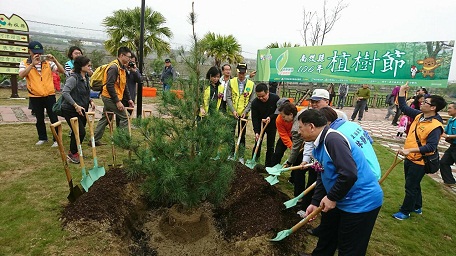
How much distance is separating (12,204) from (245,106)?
3326 millimetres

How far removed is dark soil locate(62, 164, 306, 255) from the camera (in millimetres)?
2555

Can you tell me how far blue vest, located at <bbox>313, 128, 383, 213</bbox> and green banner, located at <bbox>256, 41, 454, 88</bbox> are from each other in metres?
7.47

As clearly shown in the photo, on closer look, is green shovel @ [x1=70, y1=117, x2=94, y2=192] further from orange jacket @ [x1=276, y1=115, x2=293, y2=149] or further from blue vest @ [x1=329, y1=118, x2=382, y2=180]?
blue vest @ [x1=329, y1=118, x2=382, y2=180]

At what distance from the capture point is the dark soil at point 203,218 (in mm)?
2555

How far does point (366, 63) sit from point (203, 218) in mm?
8164

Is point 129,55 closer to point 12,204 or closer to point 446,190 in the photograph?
point 12,204

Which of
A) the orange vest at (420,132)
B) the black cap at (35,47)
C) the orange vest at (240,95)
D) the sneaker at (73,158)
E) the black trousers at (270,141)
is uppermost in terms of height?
the black cap at (35,47)

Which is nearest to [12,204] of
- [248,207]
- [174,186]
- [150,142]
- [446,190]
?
[150,142]

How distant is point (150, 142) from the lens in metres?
2.54

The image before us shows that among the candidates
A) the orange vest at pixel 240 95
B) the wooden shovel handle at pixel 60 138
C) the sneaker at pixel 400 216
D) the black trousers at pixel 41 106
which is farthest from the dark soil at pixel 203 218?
the black trousers at pixel 41 106

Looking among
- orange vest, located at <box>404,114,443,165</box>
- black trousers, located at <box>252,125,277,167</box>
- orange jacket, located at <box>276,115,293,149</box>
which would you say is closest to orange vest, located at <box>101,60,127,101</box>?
black trousers, located at <box>252,125,277,167</box>

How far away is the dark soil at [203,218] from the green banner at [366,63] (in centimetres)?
694

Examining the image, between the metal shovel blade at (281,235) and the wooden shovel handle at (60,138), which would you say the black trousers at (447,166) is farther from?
the wooden shovel handle at (60,138)

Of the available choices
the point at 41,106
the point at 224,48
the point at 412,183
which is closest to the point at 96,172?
the point at 41,106
